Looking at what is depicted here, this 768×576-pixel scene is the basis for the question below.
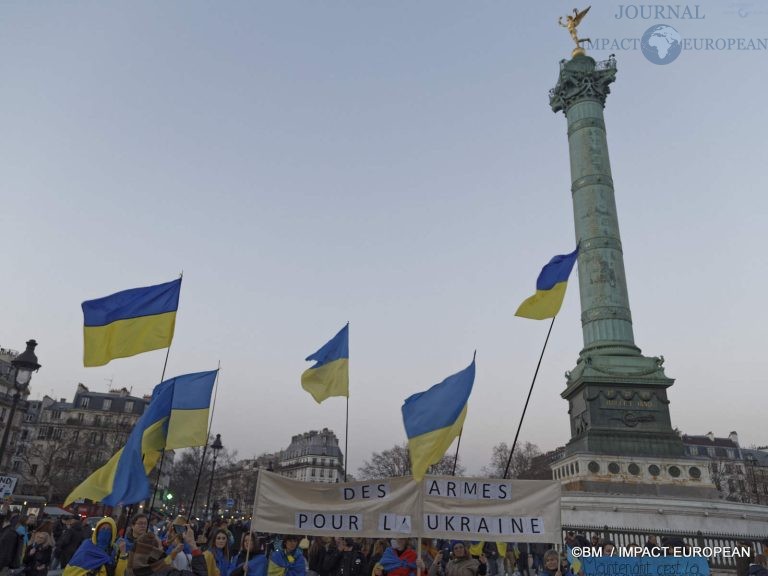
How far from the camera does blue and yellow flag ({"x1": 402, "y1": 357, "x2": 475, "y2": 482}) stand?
23.6 ft

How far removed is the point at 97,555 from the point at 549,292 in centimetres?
786

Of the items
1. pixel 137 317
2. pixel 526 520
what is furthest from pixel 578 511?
pixel 137 317

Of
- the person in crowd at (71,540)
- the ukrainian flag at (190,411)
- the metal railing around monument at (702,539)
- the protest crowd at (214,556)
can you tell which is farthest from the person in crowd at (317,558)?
the metal railing around monument at (702,539)

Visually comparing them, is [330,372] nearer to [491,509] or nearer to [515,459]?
[491,509]

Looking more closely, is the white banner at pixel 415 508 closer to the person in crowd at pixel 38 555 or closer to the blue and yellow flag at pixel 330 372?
the blue and yellow flag at pixel 330 372

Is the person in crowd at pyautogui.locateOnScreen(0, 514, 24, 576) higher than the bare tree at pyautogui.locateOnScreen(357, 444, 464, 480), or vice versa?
the bare tree at pyautogui.locateOnScreen(357, 444, 464, 480)

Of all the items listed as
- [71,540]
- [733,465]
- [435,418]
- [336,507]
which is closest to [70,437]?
[71,540]

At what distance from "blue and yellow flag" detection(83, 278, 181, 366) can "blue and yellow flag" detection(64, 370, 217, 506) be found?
2.76ft

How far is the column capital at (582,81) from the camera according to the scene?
35.5 meters

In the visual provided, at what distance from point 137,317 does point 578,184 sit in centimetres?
2898

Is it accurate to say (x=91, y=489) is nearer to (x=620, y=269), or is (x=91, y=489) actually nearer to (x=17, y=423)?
(x=620, y=269)

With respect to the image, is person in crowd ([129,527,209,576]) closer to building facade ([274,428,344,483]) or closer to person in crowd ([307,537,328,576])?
person in crowd ([307,537,328,576])

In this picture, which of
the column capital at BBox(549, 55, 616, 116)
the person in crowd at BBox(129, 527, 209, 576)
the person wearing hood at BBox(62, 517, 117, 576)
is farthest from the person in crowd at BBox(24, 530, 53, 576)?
the column capital at BBox(549, 55, 616, 116)

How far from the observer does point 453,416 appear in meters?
7.40
